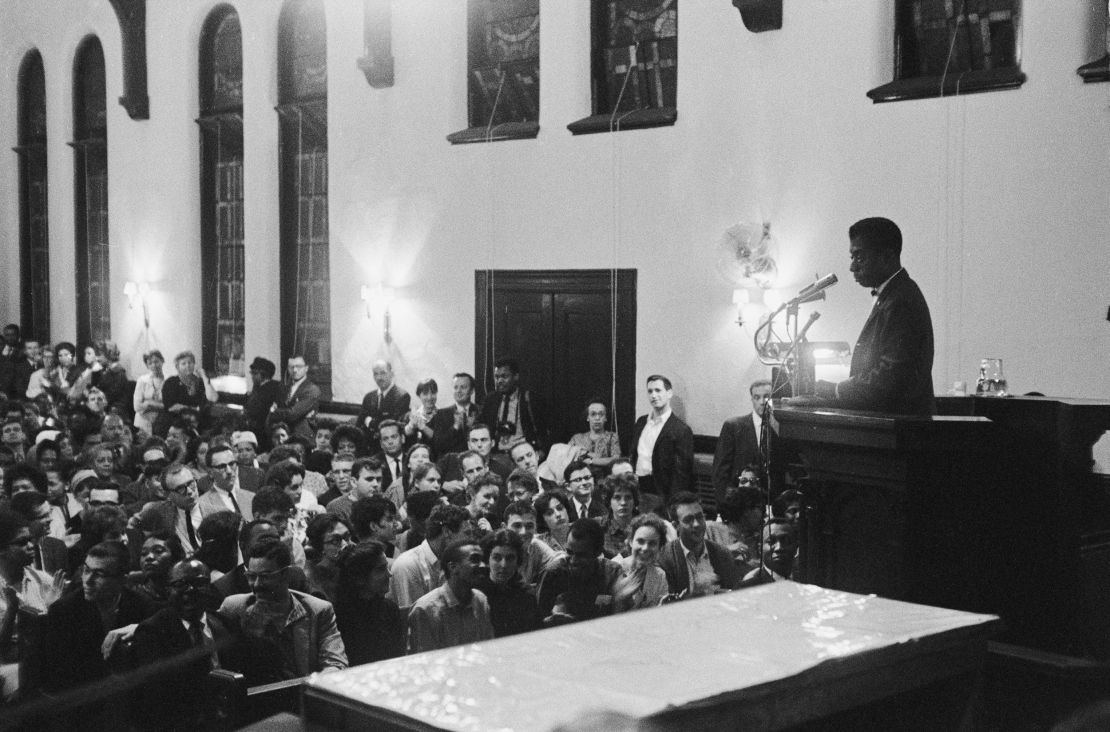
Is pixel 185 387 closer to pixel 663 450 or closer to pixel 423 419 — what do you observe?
pixel 423 419

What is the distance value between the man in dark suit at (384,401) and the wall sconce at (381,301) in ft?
2.65

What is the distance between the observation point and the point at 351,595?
498 cm

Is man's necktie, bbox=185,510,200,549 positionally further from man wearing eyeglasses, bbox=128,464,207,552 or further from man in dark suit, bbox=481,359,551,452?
man in dark suit, bbox=481,359,551,452

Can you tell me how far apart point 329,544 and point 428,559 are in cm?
44

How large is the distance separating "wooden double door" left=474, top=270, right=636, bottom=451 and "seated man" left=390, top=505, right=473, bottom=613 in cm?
425

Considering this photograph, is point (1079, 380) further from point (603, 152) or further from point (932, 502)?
point (932, 502)

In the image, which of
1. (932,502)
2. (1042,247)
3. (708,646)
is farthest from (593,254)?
(708,646)

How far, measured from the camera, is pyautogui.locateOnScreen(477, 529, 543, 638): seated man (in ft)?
17.0

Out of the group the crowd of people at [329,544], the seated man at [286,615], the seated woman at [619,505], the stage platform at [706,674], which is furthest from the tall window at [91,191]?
the stage platform at [706,674]

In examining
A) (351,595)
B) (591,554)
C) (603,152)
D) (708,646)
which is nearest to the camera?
(708,646)

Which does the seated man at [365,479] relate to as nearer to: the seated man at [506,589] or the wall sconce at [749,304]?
the seated man at [506,589]

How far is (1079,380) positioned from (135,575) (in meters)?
5.55

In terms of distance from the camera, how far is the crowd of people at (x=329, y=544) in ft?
15.0

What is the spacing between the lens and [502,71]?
11188 mm
